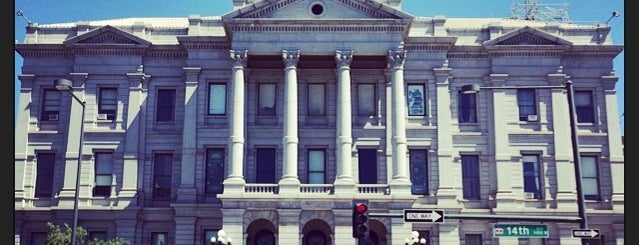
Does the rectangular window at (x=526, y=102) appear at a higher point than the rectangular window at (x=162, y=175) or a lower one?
higher

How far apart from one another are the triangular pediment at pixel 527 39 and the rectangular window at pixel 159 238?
66.1 feet

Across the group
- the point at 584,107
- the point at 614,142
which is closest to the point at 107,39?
the point at 584,107

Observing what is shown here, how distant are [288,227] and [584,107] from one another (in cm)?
1802

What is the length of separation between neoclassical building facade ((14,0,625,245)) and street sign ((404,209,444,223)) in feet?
49.0

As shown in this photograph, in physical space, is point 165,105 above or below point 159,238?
above

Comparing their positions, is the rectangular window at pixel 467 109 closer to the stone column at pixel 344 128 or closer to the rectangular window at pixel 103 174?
the stone column at pixel 344 128

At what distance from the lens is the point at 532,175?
39.9 m

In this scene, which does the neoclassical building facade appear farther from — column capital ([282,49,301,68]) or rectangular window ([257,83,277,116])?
column capital ([282,49,301,68])

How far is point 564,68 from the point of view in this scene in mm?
41250

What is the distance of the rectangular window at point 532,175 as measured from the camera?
39750 millimetres

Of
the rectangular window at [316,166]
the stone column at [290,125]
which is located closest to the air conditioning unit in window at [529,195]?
the rectangular window at [316,166]

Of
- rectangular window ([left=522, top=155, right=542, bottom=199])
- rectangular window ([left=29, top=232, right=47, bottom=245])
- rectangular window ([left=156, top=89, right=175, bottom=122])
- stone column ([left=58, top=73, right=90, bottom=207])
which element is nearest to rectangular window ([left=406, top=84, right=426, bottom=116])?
rectangular window ([left=522, top=155, right=542, bottom=199])

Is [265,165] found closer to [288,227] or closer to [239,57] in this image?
[288,227]

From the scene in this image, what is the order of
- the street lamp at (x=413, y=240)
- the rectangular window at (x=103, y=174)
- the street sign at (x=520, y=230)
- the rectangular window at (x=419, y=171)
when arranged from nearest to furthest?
the street sign at (x=520, y=230) → the street lamp at (x=413, y=240) → the rectangular window at (x=419, y=171) → the rectangular window at (x=103, y=174)
